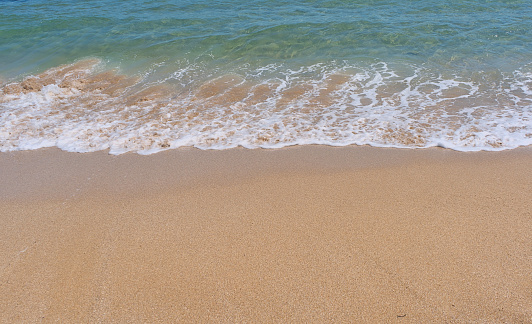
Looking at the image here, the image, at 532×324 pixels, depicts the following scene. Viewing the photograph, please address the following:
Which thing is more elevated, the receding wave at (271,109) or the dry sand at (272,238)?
the receding wave at (271,109)

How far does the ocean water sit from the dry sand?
25.4 inches

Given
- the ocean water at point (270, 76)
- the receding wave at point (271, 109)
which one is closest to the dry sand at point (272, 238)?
the receding wave at point (271, 109)

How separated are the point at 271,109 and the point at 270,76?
1.81 metres

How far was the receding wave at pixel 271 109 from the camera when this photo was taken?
4852 mm

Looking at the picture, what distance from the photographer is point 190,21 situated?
11242 millimetres

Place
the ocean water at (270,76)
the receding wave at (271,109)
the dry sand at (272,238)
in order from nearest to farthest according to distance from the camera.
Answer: the dry sand at (272,238) < the receding wave at (271,109) < the ocean water at (270,76)

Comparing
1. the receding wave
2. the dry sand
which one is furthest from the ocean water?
the dry sand

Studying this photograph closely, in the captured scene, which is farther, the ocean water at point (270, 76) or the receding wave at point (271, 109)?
the ocean water at point (270, 76)

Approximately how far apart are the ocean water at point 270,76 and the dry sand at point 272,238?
0.64 m

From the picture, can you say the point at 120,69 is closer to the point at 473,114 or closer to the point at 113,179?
the point at 113,179

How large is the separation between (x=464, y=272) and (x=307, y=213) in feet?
4.44

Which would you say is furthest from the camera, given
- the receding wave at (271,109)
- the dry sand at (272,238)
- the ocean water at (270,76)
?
the ocean water at (270,76)

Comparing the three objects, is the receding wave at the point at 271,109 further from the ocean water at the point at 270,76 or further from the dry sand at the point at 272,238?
the dry sand at the point at 272,238

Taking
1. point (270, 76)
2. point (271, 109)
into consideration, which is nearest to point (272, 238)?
point (271, 109)
